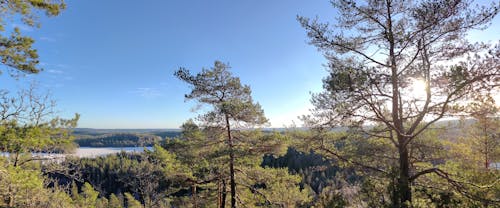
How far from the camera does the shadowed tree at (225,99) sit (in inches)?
360

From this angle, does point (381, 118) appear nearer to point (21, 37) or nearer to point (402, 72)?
point (402, 72)

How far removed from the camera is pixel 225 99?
31.6 feet

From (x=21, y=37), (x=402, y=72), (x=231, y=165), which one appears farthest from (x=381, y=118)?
(x=21, y=37)

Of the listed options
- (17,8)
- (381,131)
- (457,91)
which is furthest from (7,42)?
(457,91)

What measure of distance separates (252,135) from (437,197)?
6.14 meters

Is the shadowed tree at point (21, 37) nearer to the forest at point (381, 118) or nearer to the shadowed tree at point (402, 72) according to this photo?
the forest at point (381, 118)

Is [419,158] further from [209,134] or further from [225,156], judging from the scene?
[209,134]

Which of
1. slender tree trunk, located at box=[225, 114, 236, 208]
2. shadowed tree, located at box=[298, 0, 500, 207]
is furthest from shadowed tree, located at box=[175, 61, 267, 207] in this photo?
shadowed tree, located at box=[298, 0, 500, 207]

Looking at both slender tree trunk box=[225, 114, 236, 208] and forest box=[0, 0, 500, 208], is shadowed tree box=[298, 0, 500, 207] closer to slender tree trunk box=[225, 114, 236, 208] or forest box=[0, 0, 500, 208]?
forest box=[0, 0, 500, 208]

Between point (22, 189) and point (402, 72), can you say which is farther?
point (22, 189)

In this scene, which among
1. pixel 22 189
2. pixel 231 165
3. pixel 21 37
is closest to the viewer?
pixel 21 37

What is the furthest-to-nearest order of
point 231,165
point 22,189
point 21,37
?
point 231,165, point 22,189, point 21,37

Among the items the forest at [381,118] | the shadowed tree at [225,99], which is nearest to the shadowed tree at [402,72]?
the forest at [381,118]

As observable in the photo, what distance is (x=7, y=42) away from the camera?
208 inches
